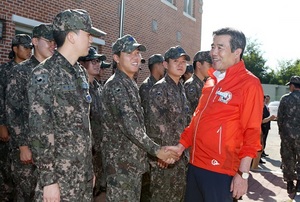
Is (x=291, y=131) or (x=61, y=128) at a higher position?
(x=61, y=128)

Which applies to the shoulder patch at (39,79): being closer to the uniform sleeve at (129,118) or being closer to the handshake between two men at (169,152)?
the uniform sleeve at (129,118)

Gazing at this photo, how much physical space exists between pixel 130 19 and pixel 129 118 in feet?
33.6

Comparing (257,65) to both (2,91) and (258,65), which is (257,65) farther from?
(2,91)

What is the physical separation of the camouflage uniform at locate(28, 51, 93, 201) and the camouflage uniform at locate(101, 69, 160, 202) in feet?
2.11

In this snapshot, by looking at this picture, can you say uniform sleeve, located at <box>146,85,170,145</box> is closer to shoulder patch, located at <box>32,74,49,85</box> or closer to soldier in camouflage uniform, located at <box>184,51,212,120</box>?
soldier in camouflage uniform, located at <box>184,51,212,120</box>

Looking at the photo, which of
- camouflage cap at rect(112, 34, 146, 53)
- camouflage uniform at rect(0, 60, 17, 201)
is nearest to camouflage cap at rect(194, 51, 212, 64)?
camouflage cap at rect(112, 34, 146, 53)

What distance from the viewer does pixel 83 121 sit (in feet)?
9.34

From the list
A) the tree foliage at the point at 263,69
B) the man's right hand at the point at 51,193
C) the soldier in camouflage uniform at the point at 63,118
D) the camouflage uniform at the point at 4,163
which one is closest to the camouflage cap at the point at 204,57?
the camouflage uniform at the point at 4,163

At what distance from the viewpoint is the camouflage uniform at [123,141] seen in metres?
3.54

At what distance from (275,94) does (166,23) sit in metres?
36.2

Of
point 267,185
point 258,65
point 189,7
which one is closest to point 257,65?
point 258,65

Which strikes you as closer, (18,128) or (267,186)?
(18,128)

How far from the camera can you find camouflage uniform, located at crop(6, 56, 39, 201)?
13.6 ft

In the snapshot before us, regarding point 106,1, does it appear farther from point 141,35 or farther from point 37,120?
point 37,120
